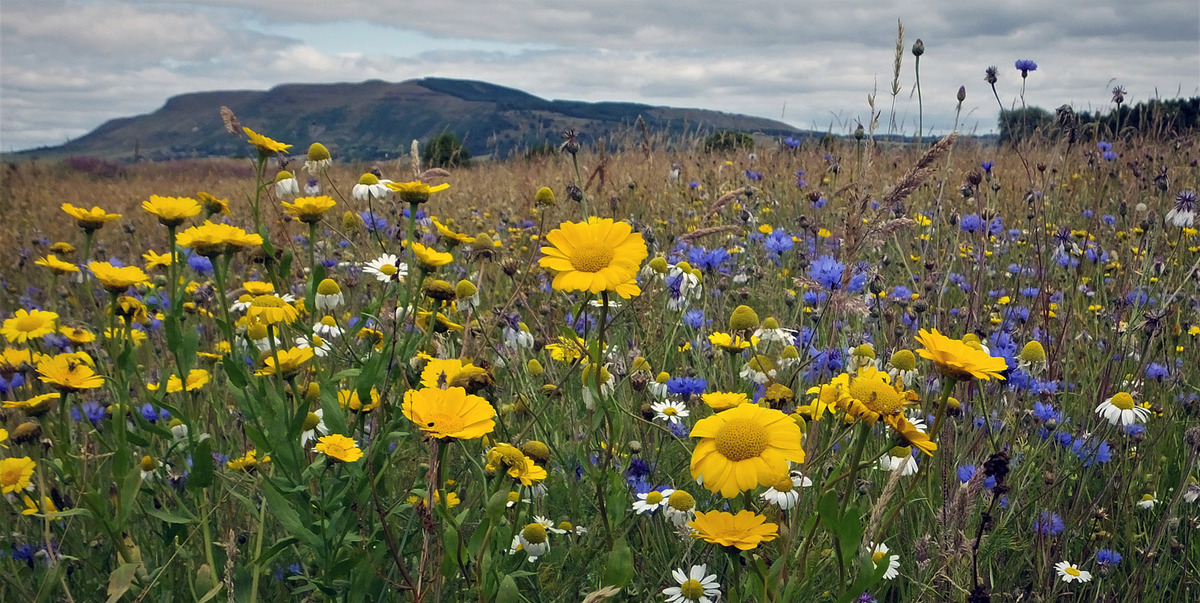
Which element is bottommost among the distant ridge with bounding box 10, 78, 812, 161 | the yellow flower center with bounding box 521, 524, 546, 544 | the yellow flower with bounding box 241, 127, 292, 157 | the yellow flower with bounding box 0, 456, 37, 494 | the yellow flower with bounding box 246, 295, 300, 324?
the yellow flower center with bounding box 521, 524, 546, 544

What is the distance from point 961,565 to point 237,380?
1409mm

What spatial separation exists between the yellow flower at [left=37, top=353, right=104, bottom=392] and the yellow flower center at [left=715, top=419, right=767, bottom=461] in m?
1.27

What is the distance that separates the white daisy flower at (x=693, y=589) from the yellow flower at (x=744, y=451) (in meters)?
0.37

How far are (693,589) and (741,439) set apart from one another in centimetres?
44

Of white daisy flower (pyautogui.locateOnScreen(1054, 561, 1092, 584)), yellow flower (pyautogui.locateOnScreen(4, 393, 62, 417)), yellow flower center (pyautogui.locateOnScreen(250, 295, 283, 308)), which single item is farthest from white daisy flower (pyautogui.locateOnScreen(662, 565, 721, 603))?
yellow flower (pyautogui.locateOnScreen(4, 393, 62, 417))

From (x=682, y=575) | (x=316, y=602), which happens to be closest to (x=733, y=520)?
(x=682, y=575)

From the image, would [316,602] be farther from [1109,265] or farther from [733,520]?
[1109,265]

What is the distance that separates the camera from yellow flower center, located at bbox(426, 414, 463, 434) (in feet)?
3.54

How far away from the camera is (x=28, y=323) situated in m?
1.93

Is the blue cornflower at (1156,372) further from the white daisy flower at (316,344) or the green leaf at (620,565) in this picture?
the white daisy flower at (316,344)

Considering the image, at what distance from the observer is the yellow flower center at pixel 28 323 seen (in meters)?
1.91

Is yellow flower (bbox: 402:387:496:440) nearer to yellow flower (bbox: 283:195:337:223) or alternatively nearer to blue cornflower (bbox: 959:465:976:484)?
yellow flower (bbox: 283:195:337:223)

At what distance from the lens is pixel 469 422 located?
1.12 m

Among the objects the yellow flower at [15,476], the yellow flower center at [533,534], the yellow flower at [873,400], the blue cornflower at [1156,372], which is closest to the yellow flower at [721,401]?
the yellow flower at [873,400]
